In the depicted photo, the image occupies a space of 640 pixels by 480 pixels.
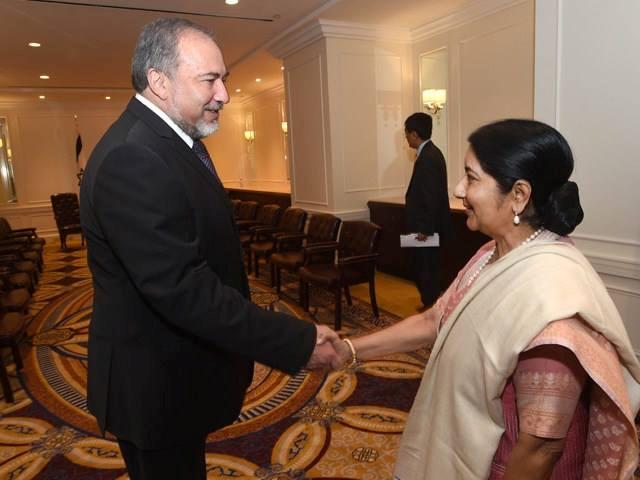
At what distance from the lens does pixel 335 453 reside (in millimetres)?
2359

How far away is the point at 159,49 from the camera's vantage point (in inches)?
49.6

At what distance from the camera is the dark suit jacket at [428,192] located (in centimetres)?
403

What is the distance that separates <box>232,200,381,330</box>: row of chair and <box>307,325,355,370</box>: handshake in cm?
245

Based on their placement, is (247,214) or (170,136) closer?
(170,136)

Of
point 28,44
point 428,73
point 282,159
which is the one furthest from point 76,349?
point 282,159

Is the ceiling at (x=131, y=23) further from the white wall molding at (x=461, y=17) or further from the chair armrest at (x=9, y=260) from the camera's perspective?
the chair armrest at (x=9, y=260)

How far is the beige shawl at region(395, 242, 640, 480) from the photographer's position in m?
0.95

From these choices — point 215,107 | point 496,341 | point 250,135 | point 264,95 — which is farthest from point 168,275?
point 250,135

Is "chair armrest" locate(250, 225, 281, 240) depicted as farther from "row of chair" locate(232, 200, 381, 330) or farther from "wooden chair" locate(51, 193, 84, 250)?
"wooden chair" locate(51, 193, 84, 250)

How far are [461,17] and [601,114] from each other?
10.6 feet

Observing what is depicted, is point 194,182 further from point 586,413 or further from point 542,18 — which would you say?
point 542,18

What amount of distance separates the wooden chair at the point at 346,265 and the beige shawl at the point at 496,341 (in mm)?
2850

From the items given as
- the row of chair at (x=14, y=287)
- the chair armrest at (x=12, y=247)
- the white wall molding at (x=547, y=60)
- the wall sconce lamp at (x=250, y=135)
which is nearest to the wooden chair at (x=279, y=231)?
the row of chair at (x=14, y=287)

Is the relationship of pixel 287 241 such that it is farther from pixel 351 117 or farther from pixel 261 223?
pixel 351 117
